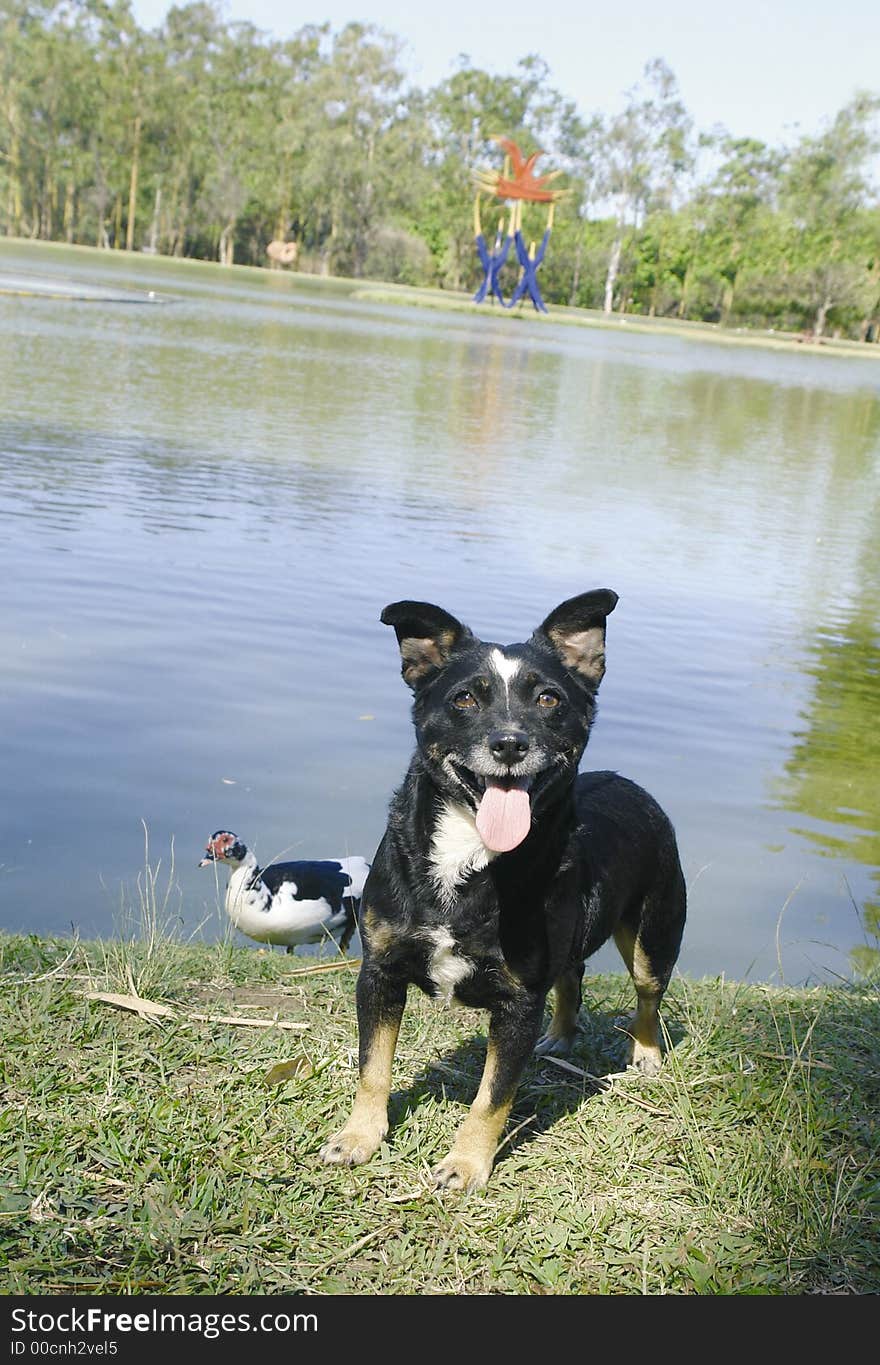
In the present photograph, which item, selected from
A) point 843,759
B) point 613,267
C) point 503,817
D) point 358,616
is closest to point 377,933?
point 503,817

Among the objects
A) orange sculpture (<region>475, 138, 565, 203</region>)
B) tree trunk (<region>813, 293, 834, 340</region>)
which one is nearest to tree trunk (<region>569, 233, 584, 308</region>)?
tree trunk (<region>813, 293, 834, 340</region>)

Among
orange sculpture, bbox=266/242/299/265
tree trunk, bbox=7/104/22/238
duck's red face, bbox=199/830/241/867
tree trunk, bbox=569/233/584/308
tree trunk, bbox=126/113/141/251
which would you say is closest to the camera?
duck's red face, bbox=199/830/241/867

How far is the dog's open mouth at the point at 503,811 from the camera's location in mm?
3281

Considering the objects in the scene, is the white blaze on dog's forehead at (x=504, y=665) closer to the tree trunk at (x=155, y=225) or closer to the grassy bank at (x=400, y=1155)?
the grassy bank at (x=400, y=1155)

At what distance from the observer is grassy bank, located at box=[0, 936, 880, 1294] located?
3197mm

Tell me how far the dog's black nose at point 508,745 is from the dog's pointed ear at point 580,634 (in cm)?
53

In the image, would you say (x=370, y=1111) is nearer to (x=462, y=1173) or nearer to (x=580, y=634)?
(x=462, y=1173)

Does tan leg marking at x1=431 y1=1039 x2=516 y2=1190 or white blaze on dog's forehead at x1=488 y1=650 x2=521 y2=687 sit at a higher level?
white blaze on dog's forehead at x1=488 y1=650 x2=521 y2=687

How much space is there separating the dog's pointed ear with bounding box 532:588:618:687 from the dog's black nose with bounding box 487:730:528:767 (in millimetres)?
525

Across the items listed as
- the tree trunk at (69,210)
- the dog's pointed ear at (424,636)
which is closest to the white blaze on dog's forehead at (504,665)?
the dog's pointed ear at (424,636)

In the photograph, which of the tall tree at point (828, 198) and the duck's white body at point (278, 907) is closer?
the duck's white body at point (278, 907)

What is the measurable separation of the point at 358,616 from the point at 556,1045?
23.3ft

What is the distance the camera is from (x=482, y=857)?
11.3ft

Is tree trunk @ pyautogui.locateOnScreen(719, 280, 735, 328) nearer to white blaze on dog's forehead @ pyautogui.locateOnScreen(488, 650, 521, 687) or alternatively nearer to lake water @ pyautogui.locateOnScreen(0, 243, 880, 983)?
lake water @ pyautogui.locateOnScreen(0, 243, 880, 983)
